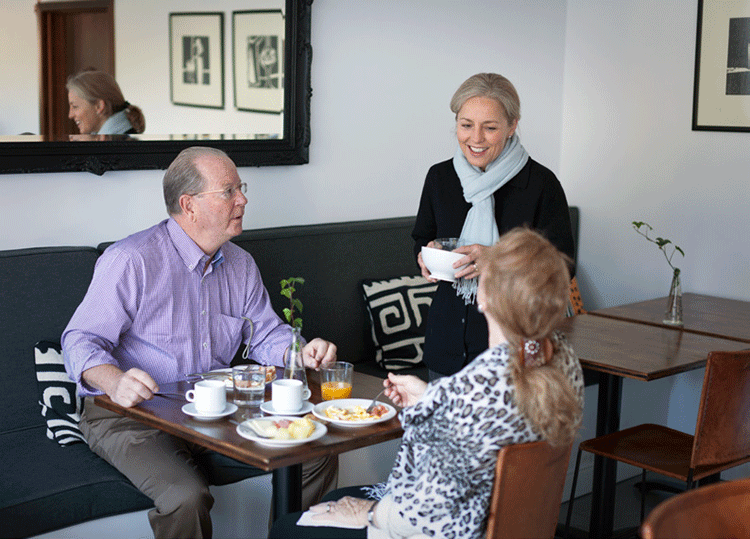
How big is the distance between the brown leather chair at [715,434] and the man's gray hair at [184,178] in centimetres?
139

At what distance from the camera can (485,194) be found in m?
2.60

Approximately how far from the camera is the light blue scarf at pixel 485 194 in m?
Result: 2.58

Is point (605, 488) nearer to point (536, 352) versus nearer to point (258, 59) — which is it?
point (536, 352)

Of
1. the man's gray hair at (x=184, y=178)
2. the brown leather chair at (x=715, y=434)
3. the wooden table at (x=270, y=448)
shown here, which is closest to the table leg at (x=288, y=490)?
the wooden table at (x=270, y=448)

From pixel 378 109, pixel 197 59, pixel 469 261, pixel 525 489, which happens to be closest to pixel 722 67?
pixel 378 109

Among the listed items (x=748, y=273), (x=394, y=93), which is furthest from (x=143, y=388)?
(x=748, y=273)

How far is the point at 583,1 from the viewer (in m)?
4.34

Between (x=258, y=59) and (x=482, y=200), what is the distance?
1.19 metres

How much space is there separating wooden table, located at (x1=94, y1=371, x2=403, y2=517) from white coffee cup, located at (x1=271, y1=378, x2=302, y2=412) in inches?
3.4

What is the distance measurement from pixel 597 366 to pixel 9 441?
1638 mm

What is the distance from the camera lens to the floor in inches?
128

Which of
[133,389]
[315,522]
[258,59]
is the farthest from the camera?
[258,59]

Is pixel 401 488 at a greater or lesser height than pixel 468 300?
lesser

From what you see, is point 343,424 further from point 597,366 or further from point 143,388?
point 597,366
